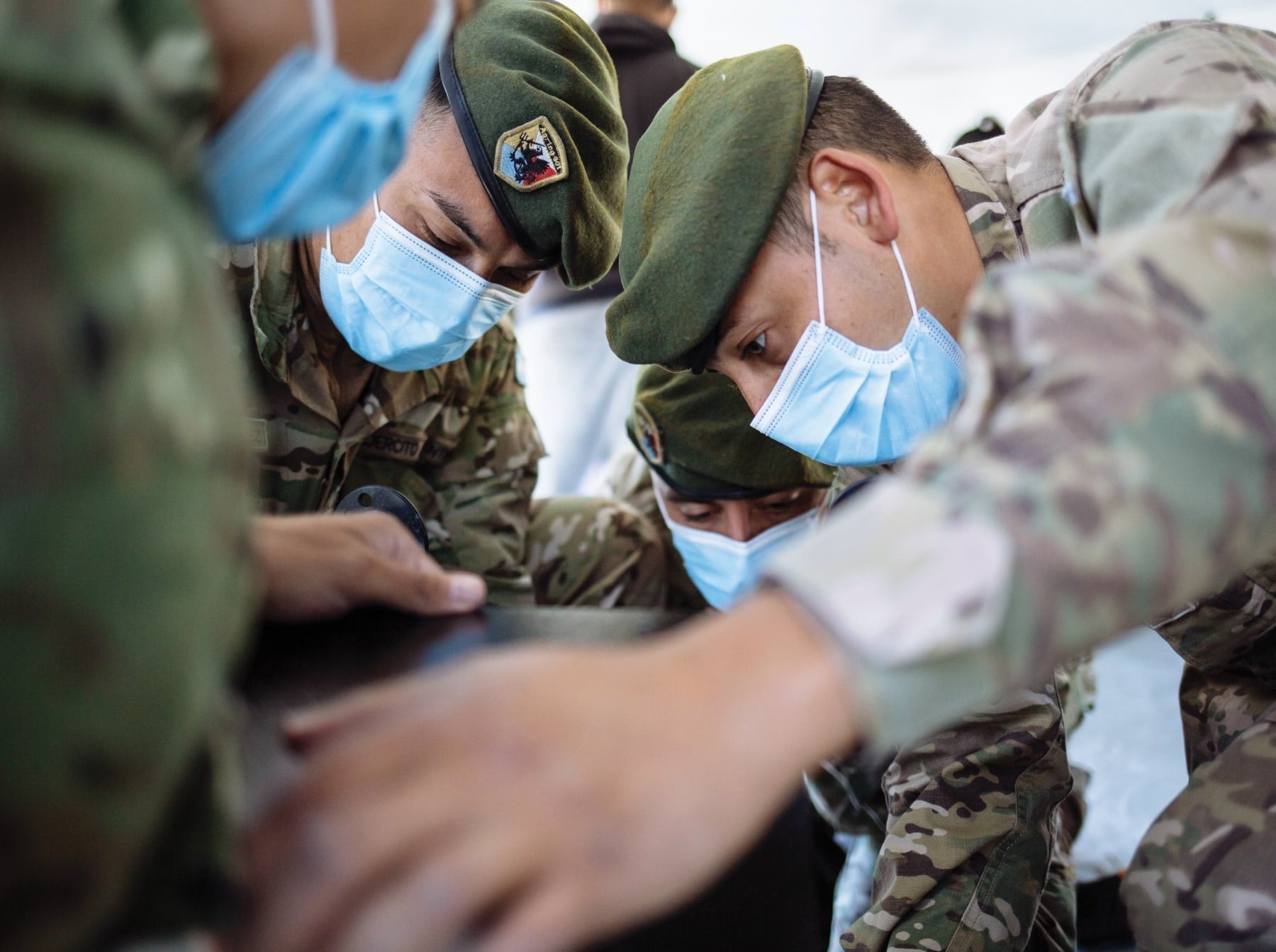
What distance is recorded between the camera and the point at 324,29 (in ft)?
1.68

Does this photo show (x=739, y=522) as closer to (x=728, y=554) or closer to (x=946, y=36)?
(x=728, y=554)

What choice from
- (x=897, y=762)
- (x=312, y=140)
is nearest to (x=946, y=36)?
(x=897, y=762)

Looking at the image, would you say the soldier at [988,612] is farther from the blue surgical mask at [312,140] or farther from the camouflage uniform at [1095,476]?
the blue surgical mask at [312,140]

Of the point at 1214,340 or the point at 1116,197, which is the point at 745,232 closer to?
the point at 1116,197

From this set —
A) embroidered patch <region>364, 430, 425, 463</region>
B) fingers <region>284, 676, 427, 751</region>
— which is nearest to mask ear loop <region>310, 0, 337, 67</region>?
fingers <region>284, 676, 427, 751</region>

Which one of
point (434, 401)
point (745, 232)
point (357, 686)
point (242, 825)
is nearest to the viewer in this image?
point (242, 825)

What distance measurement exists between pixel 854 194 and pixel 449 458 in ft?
3.65

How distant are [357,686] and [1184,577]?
479 mm

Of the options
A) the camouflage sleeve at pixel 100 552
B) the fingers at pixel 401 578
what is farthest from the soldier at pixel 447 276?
the camouflage sleeve at pixel 100 552

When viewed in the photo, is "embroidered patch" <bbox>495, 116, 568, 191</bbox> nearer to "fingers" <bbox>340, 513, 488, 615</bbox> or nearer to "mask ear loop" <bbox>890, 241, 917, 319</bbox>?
"mask ear loop" <bbox>890, 241, 917, 319</bbox>

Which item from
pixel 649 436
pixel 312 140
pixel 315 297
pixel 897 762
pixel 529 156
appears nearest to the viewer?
pixel 312 140

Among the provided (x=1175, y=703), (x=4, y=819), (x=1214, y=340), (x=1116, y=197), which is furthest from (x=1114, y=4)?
(x=4, y=819)

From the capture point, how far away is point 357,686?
2.02 ft

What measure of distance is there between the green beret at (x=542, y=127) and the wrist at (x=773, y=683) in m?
1.22
